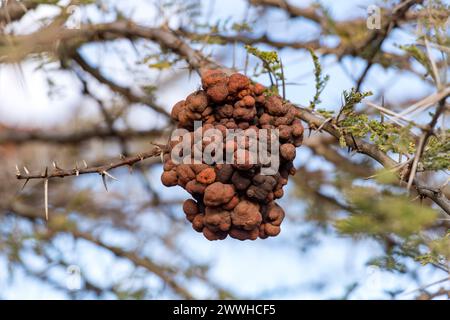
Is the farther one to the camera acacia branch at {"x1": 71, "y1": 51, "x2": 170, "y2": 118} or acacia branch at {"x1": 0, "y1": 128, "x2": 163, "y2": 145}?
acacia branch at {"x1": 0, "y1": 128, "x2": 163, "y2": 145}

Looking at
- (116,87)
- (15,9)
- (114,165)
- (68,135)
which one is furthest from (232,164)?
(68,135)

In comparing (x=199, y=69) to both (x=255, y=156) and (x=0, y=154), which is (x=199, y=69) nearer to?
(x=255, y=156)

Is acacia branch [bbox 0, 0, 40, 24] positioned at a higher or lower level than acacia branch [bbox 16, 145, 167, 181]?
higher

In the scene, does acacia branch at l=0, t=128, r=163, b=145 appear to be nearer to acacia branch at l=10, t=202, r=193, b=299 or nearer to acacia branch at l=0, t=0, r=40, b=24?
acacia branch at l=10, t=202, r=193, b=299

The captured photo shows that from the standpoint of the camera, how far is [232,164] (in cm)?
189

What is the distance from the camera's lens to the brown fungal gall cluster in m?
1.91

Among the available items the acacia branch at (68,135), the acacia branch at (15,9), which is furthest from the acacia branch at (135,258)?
the acacia branch at (15,9)

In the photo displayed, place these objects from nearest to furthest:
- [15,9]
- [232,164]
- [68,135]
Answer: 1. [232,164]
2. [15,9]
3. [68,135]

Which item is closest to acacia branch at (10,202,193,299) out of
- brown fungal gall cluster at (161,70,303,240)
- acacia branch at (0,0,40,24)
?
acacia branch at (0,0,40,24)

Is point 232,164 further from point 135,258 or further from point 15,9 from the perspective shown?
point 135,258

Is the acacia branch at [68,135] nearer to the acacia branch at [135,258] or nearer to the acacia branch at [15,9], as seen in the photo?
the acacia branch at [135,258]

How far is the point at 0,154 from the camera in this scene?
19.3 ft

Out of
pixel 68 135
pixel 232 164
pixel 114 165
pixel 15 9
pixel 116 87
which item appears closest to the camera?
pixel 232 164
